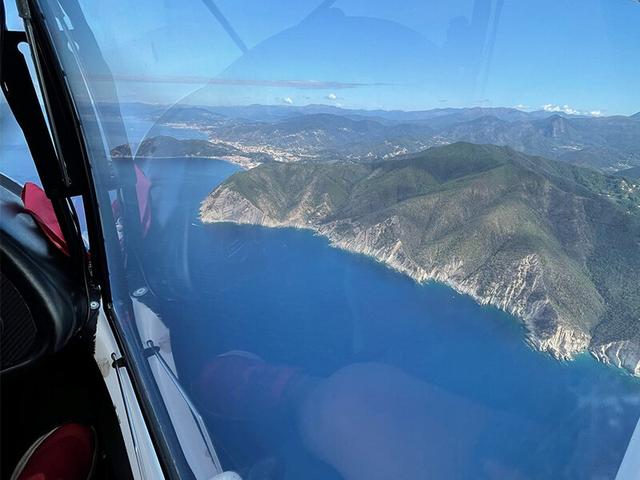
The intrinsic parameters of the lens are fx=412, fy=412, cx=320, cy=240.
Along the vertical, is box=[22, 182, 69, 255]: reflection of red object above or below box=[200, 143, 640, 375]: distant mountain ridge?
below

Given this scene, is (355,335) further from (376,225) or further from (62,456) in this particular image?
(62,456)

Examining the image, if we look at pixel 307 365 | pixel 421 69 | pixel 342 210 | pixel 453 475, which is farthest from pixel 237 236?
pixel 453 475

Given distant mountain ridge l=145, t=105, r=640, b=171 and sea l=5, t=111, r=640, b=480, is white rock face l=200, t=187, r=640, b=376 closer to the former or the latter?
sea l=5, t=111, r=640, b=480

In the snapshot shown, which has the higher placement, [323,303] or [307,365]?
[323,303]

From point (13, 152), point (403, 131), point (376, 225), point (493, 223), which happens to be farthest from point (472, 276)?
point (13, 152)

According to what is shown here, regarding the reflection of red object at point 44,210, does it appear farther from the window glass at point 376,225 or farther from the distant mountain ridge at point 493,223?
the distant mountain ridge at point 493,223

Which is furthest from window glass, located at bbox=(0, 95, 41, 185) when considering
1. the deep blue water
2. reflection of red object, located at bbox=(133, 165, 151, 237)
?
the deep blue water

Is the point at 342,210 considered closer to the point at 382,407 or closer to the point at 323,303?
the point at 323,303
